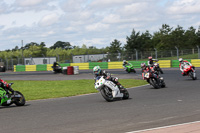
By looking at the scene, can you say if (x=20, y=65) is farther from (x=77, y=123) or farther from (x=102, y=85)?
(x=77, y=123)

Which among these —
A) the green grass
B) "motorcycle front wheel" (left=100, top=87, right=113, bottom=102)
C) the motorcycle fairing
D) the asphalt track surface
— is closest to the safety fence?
the green grass

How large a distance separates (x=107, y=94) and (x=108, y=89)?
0.31 meters

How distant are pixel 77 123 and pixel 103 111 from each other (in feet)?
6.33

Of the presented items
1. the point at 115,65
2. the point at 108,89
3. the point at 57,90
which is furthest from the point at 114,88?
the point at 115,65

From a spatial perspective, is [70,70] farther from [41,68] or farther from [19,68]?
[19,68]

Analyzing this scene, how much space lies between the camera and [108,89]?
12250 millimetres

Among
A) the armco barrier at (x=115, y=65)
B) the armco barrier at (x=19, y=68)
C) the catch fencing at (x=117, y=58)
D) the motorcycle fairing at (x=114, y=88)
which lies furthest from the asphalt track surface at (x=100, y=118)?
the armco barrier at (x=19, y=68)

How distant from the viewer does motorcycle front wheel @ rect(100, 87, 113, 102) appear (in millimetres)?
11875

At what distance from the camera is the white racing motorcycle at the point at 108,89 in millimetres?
11750

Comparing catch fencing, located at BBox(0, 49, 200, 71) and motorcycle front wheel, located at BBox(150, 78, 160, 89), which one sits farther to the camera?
catch fencing, located at BBox(0, 49, 200, 71)

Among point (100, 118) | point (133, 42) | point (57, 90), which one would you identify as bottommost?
point (57, 90)

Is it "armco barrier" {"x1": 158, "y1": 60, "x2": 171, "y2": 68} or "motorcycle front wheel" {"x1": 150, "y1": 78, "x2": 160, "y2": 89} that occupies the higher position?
"armco barrier" {"x1": 158, "y1": 60, "x2": 171, "y2": 68}

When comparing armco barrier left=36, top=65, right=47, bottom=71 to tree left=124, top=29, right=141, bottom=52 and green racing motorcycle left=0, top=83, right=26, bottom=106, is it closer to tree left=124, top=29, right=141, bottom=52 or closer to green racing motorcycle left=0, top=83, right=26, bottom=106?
tree left=124, top=29, right=141, bottom=52

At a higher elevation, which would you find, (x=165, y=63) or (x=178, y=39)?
(x=178, y=39)
